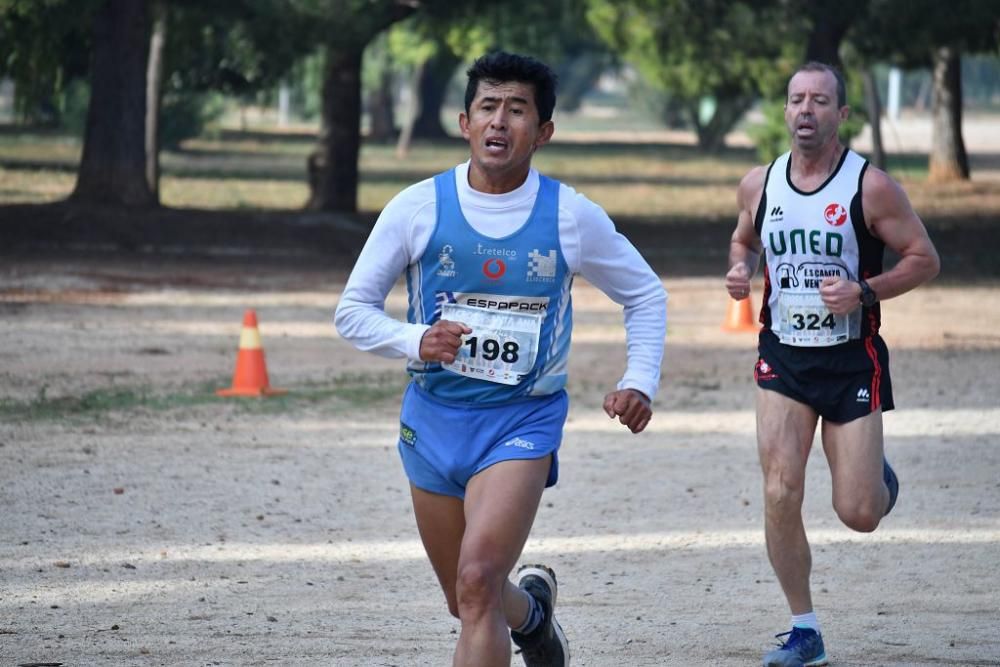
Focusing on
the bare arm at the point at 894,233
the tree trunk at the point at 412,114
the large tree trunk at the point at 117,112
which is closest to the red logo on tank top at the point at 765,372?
the bare arm at the point at 894,233

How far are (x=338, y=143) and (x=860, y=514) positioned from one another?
72.1 ft

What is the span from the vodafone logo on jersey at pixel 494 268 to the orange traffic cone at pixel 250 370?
755 cm

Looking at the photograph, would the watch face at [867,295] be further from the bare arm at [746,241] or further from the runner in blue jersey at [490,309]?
the runner in blue jersey at [490,309]

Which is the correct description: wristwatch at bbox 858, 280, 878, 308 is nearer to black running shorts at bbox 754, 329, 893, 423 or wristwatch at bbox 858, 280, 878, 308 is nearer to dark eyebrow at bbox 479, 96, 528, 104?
black running shorts at bbox 754, 329, 893, 423

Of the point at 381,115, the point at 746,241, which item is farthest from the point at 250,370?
the point at 381,115

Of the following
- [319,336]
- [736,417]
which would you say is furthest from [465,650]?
[319,336]

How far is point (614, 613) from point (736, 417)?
5.25 m

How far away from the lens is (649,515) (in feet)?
29.5

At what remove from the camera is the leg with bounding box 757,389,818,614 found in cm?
622

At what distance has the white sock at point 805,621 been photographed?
6.20 meters

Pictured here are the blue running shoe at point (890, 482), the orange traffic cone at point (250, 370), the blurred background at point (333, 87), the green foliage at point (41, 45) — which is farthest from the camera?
the blurred background at point (333, 87)

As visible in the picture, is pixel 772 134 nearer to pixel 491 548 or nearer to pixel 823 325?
pixel 823 325

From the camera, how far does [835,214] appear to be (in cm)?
618

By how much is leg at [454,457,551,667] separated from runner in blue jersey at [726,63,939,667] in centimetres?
152
